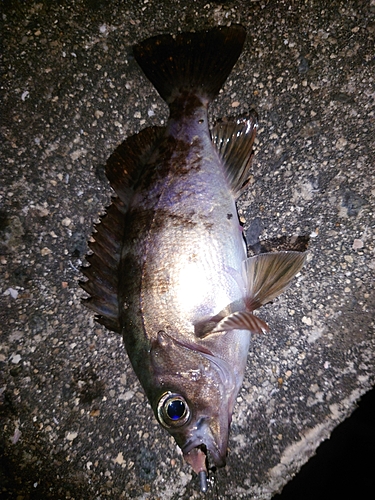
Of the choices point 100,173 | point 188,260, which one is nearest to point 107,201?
point 100,173

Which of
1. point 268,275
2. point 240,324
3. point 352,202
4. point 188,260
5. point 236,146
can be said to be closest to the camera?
point 240,324

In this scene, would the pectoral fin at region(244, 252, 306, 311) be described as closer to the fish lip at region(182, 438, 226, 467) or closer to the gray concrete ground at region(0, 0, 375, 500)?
the gray concrete ground at region(0, 0, 375, 500)

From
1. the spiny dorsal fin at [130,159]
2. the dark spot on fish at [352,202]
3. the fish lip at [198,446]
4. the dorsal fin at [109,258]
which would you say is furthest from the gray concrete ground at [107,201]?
the fish lip at [198,446]

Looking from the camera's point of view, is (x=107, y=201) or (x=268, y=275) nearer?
(x=268, y=275)

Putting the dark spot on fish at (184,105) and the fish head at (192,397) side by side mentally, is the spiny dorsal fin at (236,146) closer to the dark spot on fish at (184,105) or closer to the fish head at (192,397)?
the dark spot on fish at (184,105)

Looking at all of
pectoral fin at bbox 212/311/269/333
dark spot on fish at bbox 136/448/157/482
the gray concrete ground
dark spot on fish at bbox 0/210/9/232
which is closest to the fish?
pectoral fin at bbox 212/311/269/333

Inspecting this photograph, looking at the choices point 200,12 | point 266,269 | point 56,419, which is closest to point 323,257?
point 266,269

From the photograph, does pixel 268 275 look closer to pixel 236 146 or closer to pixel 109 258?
pixel 236 146
